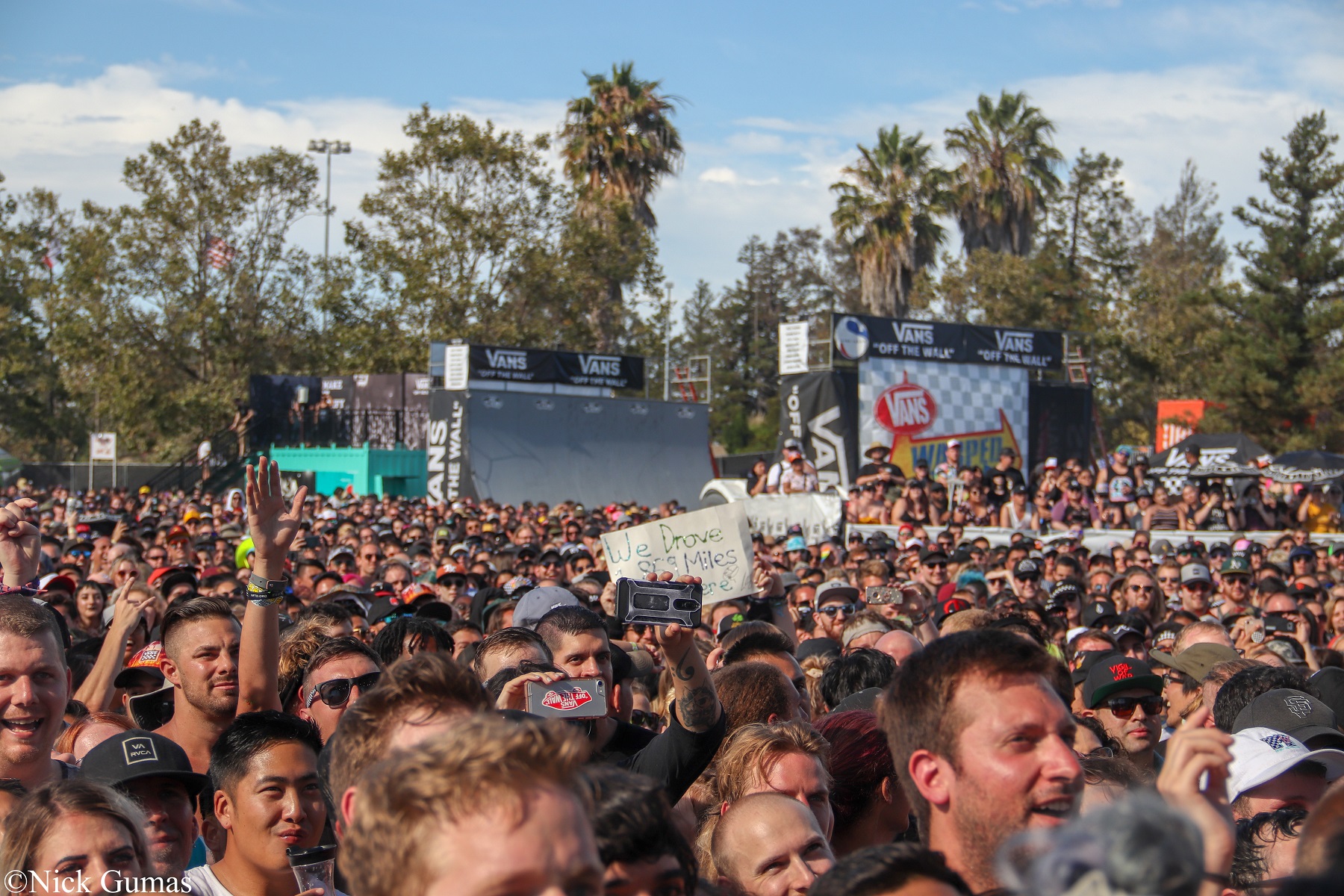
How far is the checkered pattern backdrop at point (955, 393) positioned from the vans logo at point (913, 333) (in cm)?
47

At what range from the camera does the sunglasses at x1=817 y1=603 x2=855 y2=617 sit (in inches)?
355

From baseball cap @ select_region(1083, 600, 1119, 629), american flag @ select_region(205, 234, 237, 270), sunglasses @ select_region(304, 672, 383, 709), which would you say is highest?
american flag @ select_region(205, 234, 237, 270)

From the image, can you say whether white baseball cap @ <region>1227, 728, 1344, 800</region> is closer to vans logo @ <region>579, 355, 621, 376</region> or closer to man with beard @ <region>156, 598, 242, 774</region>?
man with beard @ <region>156, 598, 242, 774</region>

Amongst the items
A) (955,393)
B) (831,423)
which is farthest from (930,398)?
(831,423)

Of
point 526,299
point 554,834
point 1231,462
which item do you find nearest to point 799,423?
point 1231,462

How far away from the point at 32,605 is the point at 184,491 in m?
35.2

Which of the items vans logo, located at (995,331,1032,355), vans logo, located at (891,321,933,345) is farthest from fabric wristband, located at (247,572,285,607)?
vans logo, located at (995,331,1032,355)

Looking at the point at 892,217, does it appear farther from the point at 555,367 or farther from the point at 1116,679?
the point at 1116,679

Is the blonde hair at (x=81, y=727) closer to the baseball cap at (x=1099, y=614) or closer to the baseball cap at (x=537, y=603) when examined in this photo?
the baseball cap at (x=537, y=603)

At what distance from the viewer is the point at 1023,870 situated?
1427mm

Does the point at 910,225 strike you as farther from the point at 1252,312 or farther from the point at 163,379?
the point at 163,379

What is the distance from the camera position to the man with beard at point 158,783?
3553 millimetres

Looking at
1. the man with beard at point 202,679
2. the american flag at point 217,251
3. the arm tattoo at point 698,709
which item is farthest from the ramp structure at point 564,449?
the arm tattoo at point 698,709

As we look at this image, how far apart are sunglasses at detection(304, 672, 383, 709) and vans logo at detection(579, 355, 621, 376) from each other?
3133cm
